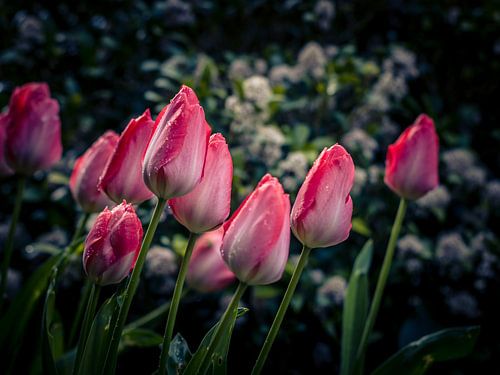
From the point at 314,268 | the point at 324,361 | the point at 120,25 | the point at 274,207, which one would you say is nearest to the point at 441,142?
the point at 314,268

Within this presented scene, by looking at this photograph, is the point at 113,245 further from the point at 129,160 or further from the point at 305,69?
the point at 305,69

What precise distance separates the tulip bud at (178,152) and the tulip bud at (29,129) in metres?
0.37

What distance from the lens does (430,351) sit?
2.55 ft

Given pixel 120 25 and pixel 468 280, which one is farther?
pixel 120 25

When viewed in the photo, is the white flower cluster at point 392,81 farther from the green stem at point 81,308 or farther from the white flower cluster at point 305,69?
the green stem at point 81,308

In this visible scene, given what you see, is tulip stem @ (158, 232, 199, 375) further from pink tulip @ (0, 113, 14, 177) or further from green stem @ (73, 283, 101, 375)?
pink tulip @ (0, 113, 14, 177)

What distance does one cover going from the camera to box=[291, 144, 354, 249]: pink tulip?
0.55m

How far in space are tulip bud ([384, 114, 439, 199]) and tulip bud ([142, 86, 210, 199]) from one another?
455 mm

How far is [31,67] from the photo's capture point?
70.5 inches

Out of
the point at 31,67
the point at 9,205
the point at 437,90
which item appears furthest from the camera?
the point at 437,90

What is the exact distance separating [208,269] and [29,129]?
1.10 ft

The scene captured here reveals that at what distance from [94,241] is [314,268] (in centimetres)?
92

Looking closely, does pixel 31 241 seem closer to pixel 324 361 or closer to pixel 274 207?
pixel 324 361

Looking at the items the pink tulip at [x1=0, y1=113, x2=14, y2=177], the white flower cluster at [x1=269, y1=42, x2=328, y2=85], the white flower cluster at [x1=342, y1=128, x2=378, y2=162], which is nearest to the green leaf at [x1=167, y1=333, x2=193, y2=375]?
the pink tulip at [x1=0, y1=113, x2=14, y2=177]
